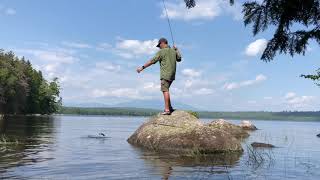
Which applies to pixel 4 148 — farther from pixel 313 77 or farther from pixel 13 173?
pixel 313 77

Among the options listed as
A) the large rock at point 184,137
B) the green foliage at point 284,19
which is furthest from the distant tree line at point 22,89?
the green foliage at point 284,19

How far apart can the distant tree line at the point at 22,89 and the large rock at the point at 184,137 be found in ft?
288

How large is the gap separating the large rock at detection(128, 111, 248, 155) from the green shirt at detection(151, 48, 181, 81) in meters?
2.23

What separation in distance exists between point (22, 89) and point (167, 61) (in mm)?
100582

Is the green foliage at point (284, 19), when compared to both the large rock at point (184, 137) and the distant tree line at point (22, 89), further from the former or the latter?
the distant tree line at point (22, 89)

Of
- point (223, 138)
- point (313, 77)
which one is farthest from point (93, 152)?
point (313, 77)

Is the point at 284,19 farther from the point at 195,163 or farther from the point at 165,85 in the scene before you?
the point at 165,85

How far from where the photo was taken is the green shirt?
17.8 m

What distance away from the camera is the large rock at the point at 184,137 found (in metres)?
18.0

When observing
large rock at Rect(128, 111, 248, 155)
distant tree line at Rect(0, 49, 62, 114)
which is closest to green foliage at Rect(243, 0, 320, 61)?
large rock at Rect(128, 111, 248, 155)

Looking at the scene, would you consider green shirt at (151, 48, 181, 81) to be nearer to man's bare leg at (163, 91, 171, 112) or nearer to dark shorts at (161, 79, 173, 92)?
dark shorts at (161, 79, 173, 92)

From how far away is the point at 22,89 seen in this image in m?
113

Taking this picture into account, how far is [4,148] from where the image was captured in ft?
55.8

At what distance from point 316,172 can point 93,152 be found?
7877mm
